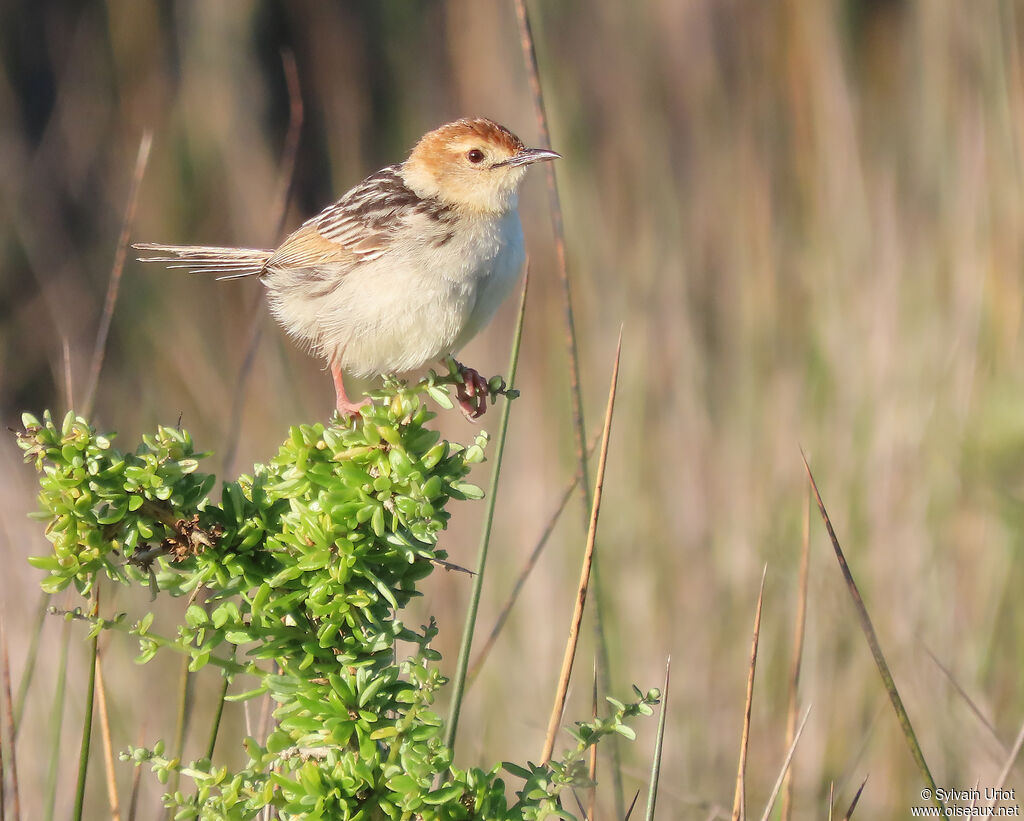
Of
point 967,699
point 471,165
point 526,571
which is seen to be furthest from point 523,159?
point 967,699

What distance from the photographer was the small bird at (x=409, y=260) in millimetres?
2561

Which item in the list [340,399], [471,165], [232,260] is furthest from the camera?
[232,260]

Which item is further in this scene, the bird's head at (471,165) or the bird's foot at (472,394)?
the bird's head at (471,165)

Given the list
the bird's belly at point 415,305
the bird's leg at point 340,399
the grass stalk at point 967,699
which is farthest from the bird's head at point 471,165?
the grass stalk at point 967,699

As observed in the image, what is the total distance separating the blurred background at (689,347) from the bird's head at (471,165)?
429mm

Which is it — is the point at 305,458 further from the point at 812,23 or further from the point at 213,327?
the point at 213,327

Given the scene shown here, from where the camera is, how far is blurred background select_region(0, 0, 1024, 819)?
3346 mm

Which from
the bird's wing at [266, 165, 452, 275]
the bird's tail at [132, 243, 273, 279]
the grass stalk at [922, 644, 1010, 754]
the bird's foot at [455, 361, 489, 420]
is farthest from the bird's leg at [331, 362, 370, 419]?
the grass stalk at [922, 644, 1010, 754]

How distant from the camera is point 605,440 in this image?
5.48ft

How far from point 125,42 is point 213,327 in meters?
1.72

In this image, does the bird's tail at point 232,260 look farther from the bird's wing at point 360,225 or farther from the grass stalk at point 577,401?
the grass stalk at point 577,401

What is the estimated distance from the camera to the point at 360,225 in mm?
2918

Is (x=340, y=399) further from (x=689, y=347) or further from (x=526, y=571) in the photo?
(x=689, y=347)

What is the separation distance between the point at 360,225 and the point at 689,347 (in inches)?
66.5
